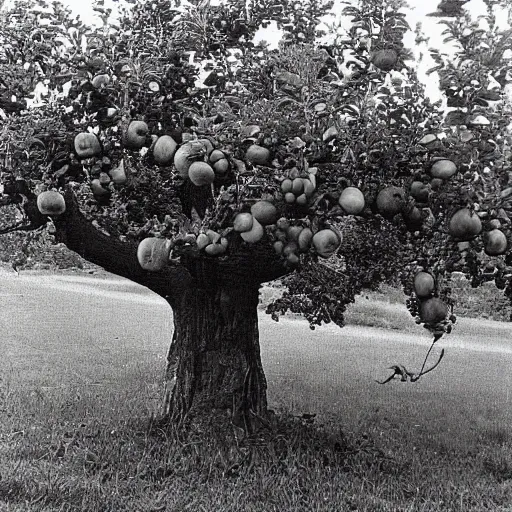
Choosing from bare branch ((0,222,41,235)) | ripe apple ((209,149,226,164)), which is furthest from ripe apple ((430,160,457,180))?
bare branch ((0,222,41,235))

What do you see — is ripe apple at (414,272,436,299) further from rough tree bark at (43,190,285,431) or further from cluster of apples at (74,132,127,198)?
cluster of apples at (74,132,127,198)

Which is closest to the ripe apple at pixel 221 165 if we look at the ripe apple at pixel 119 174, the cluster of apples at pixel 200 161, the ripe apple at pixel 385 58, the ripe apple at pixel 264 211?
the cluster of apples at pixel 200 161

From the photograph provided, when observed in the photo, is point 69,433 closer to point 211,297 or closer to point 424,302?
point 211,297

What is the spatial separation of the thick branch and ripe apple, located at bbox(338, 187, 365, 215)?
6.66 feet

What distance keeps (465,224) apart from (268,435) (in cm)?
263

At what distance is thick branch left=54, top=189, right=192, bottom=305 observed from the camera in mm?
4595

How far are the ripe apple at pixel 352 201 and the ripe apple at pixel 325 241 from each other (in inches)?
6.1

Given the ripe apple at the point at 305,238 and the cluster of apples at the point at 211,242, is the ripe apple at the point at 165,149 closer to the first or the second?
the cluster of apples at the point at 211,242

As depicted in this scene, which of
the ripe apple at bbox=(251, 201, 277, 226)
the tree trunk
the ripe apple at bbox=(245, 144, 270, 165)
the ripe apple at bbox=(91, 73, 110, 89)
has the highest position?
the ripe apple at bbox=(91, 73, 110, 89)

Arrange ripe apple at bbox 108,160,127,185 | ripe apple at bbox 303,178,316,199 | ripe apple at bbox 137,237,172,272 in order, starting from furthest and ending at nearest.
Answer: ripe apple at bbox 108,160,127,185 < ripe apple at bbox 137,237,172,272 < ripe apple at bbox 303,178,316,199

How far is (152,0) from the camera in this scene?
4.31 m

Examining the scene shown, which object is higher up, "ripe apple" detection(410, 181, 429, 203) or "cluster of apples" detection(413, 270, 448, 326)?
"ripe apple" detection(410, 181, 429, 203)

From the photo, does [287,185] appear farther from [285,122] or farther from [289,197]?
[285,122]

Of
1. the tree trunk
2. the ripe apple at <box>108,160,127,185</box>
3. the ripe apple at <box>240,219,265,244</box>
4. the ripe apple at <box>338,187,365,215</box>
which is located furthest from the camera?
the tree trunk
